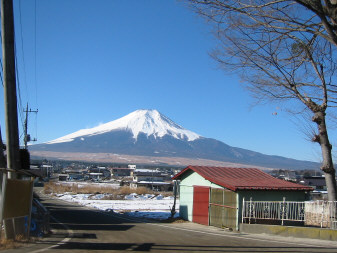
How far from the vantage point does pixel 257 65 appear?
14.2 metres

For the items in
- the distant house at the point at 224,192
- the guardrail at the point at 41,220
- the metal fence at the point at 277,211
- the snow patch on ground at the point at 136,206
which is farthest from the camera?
the snow patch on ground at the point at 136,206

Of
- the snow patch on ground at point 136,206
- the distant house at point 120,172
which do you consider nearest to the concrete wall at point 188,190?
the snow patch on ground at point 136,206

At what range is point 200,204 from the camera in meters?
21.5

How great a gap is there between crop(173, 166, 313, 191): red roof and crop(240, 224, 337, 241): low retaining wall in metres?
2.60

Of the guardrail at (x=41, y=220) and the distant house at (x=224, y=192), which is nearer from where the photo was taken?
the guardrail at (x=41, y=220)

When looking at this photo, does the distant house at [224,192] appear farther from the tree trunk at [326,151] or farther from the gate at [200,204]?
the tree trunk at [326,151]

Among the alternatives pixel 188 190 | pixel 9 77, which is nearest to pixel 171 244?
pixel 9 77

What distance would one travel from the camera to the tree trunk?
48.8ft

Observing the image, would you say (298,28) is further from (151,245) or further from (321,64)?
(151,245)

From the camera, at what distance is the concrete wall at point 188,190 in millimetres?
22297

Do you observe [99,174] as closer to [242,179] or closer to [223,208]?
[242,179]

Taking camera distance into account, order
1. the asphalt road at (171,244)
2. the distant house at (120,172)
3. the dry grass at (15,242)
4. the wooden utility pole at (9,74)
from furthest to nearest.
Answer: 1. the distant house at (120,172)
2. the wooden utility pole at (9,74)
3. the asphalt road at (171,244)
4. the dry grass at (15,242)

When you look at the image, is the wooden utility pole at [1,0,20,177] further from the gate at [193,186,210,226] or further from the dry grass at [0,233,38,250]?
the gate at [193,186,210,226]

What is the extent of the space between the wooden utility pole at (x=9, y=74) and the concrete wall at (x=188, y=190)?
40.1ft
